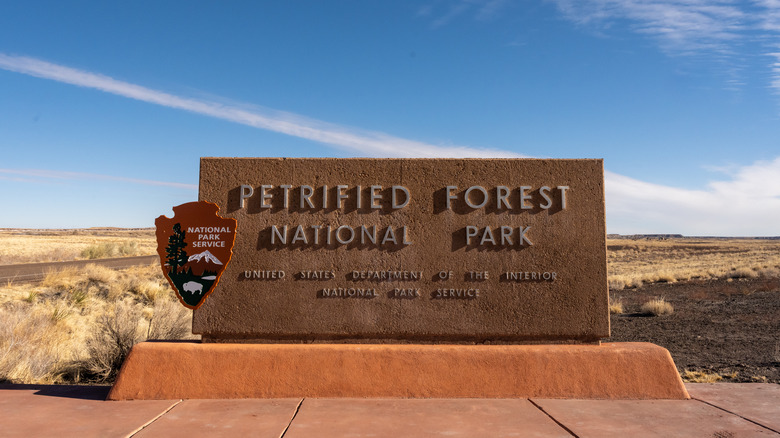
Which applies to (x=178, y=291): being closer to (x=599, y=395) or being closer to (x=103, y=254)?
(x=599, y=395)

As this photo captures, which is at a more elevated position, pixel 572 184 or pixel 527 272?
pixel 572 184

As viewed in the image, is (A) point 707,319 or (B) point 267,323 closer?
(B) point 267,323

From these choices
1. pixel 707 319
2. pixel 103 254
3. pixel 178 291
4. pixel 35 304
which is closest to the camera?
pixel 178 291

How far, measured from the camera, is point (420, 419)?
5086 mm

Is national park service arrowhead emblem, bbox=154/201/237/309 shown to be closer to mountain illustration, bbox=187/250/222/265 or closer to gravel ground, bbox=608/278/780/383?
mountain illustration, bbox=187/250/222/265

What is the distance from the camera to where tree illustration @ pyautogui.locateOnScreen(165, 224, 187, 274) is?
626 centimetres

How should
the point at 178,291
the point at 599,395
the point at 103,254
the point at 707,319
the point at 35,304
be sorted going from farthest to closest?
the point at 103,254 < the point at 707,319 < the point at 35,304 < the point at 178,291 < the point at 599,395

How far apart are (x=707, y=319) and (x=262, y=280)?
50.2 ft

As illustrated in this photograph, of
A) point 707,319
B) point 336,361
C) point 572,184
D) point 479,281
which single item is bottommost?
point 707,319

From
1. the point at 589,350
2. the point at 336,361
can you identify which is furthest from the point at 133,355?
the point at 589,350

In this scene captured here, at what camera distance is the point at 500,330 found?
608 cm

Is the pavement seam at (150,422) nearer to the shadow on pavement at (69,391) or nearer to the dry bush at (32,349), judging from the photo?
the shadow on pavement at (69,391)

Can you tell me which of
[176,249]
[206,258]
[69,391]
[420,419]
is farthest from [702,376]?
[69,391]

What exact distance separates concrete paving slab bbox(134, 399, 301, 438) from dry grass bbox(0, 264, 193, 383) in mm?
3799
